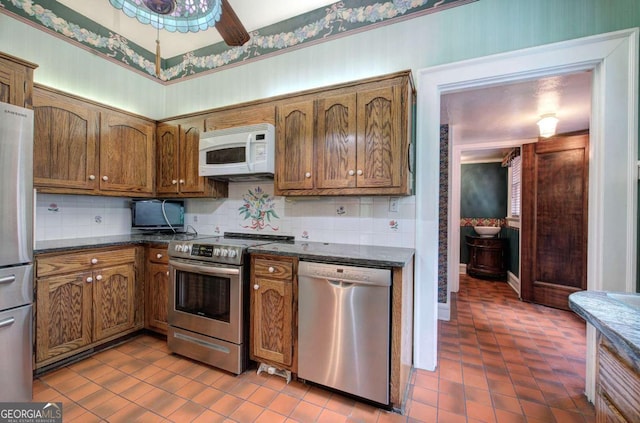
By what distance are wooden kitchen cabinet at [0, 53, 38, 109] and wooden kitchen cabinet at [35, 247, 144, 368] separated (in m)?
1.01

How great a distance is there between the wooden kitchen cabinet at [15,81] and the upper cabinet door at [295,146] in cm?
156

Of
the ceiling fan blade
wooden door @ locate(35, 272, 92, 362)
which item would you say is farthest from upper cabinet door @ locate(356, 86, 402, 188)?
wooden door @ locate(35, 272, 92, 362)

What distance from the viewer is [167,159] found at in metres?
2.82

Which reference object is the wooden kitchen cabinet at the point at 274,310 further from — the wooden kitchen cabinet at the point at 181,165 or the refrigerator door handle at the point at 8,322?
the refrigerator door handle at the point at 8,322

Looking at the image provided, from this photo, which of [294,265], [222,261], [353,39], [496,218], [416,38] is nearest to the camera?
[294,265]

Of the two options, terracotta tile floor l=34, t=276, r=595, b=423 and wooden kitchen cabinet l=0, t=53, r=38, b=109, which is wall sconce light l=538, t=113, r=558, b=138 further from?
wooden kitchen cabinet l=0, t=53, r=38, b=109

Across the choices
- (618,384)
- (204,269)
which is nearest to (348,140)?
(204,269)

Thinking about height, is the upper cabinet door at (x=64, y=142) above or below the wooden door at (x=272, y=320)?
above

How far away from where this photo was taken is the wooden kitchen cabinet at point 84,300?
6.29 ft

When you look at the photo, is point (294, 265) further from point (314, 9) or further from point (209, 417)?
point (314, 9)

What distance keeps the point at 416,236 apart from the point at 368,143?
793 mm

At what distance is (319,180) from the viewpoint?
2.10 metres

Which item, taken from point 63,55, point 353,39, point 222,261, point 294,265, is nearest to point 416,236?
point 294,265

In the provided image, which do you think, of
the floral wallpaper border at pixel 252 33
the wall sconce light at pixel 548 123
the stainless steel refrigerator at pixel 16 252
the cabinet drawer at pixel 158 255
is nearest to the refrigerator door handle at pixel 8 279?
the stainless steel refrigerator at pixel 16 252
